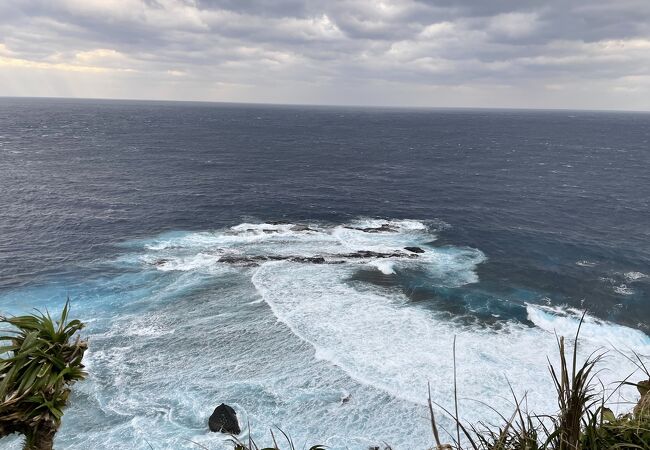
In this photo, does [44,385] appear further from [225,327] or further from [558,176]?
[558,176]

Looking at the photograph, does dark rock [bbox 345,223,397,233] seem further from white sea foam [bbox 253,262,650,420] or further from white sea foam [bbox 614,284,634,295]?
white sea foam [bbox 614,284,634,295]

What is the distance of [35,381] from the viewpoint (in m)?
12.4

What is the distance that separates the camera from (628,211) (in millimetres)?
91625

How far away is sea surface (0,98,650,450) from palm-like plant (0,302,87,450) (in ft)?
23.2

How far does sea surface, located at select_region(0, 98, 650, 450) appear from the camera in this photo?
35.9 meters

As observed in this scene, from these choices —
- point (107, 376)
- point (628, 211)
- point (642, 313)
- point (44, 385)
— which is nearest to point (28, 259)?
point (107, 376)

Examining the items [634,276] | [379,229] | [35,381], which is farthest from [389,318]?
[35,381]

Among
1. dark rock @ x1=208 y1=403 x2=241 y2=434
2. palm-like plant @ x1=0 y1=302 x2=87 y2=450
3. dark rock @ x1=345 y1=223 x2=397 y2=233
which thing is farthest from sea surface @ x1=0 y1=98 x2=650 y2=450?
palm-like plant @ x1=0 y1=302 x2=87 y2=450

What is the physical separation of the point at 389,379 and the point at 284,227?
143ft

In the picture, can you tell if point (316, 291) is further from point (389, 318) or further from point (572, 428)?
point (572, 428)

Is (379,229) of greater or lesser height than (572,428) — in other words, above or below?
below

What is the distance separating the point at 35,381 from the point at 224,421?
22861 millimetres

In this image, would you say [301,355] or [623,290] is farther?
[623,290]

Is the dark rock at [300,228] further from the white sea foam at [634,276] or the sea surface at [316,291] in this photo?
the white sea foam at [634,276]
